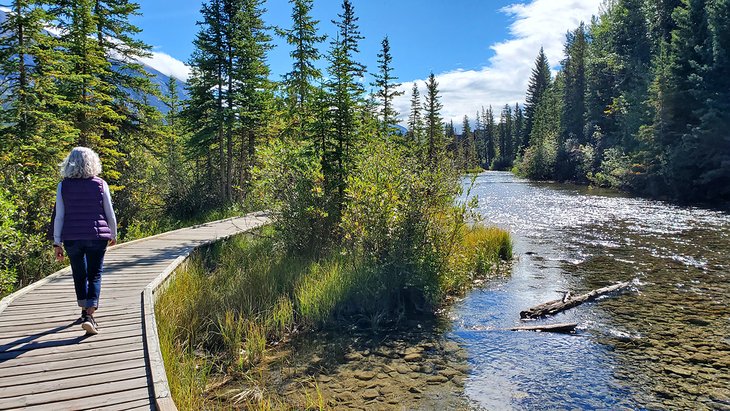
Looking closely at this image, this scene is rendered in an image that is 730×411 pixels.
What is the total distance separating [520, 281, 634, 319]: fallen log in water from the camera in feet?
29.1

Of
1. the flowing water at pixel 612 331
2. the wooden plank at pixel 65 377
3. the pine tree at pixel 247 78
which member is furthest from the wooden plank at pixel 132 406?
the pine tree at pixel 247 78

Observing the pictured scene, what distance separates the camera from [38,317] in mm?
5898

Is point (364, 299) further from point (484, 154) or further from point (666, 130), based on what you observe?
point (484, 154)

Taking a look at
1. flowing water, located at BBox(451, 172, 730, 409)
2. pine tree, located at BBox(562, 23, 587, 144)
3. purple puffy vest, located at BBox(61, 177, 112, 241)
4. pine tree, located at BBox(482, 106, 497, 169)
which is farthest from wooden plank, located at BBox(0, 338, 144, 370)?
pine tree, located at BBox(482, 106, 497, 169)

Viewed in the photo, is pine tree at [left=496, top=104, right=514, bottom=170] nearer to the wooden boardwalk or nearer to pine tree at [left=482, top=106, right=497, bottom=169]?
pine tree at [left=482, top=106, right=497, bottom=169]

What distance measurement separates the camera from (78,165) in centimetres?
537

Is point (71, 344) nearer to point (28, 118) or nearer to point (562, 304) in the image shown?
point (562, 304)

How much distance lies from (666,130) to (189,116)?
1294 inches

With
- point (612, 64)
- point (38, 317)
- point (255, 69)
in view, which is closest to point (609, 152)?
point (612, 64)

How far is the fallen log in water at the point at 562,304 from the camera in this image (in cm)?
886

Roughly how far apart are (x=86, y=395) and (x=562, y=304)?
350 inches

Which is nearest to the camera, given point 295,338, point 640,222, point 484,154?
point 295,338

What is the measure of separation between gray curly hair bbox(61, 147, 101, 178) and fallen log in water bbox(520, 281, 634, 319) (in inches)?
331

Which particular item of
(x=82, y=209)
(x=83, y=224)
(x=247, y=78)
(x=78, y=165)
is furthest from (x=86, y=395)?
(x=247, y=78)
